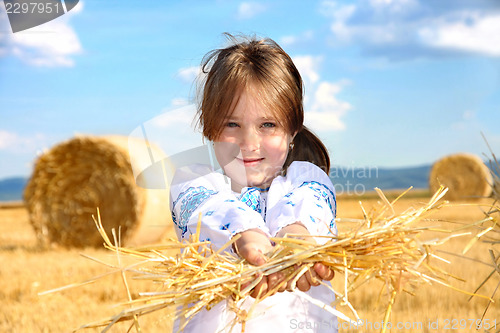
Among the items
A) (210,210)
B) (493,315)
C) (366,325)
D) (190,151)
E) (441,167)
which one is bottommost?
(441,167)

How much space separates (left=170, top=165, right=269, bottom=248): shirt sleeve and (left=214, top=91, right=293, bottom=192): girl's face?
8cm

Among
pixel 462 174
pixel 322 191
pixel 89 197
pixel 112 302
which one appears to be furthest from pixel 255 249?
pixel 462 174

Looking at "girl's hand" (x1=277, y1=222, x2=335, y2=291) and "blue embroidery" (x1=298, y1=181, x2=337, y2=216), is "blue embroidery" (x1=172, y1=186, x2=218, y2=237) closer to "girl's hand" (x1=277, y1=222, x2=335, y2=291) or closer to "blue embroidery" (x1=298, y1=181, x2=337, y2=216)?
"blue embroidery" (x1=298, y1=181, x2=337, y2=216)

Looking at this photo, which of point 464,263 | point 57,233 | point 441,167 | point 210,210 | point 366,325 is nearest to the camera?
point 210,210

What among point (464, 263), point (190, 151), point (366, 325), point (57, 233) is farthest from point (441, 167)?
point (190, 151)

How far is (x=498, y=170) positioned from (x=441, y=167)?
37.1 feet

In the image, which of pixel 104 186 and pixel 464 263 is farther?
pixel 104 186

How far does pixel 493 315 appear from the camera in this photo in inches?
136

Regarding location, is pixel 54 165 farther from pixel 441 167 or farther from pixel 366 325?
pixel 441 167

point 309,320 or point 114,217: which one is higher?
point 309,320

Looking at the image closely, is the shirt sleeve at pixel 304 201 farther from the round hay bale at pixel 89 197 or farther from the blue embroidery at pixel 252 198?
the round hay bale at pixel 89 197

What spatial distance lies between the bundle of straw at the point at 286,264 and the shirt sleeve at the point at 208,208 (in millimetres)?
141

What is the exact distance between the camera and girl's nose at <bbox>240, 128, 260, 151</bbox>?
2.04 meters

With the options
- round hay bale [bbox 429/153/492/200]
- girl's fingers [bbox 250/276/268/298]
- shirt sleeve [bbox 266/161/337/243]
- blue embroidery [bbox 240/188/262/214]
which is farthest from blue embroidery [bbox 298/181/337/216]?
round hay bale [bbox 429/153/492/200]
